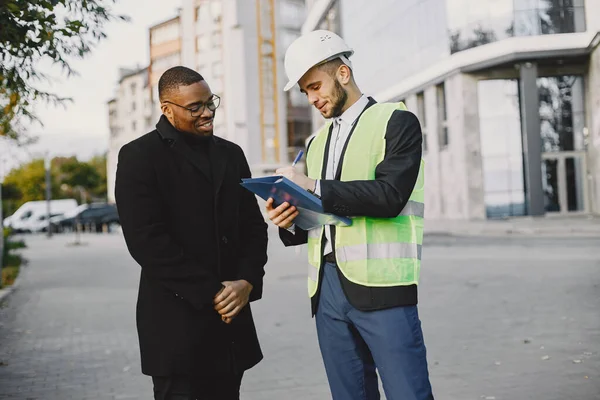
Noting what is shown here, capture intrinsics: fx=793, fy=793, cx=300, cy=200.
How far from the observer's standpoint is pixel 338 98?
319 centimetres

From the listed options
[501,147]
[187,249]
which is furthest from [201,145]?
[501,147]

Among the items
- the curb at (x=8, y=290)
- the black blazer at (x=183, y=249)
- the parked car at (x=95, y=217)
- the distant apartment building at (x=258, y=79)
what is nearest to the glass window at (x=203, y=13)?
the distant apartment building at (x=258, y=79)

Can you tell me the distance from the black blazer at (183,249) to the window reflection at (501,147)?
106 feet

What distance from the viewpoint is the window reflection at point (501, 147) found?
34.6 metres

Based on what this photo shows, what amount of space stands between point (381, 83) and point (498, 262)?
29.2 metres

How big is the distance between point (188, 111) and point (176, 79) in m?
0.14

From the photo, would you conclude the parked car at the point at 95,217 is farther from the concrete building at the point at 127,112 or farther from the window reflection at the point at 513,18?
the concrete building at the point at 127,112

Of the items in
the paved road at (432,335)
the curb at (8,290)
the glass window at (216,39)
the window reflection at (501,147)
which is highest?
the glass window at (216,39)

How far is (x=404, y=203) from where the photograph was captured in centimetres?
295

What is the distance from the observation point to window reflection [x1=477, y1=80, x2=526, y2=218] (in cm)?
3456

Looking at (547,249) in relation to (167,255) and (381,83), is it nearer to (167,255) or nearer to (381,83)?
(167,255)

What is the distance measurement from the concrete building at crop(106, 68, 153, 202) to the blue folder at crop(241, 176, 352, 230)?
9378 cm

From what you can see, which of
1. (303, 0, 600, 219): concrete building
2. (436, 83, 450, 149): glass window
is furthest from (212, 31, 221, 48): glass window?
(436, 83, 450, 149): glass window

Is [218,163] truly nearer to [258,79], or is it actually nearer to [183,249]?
[183,249]
